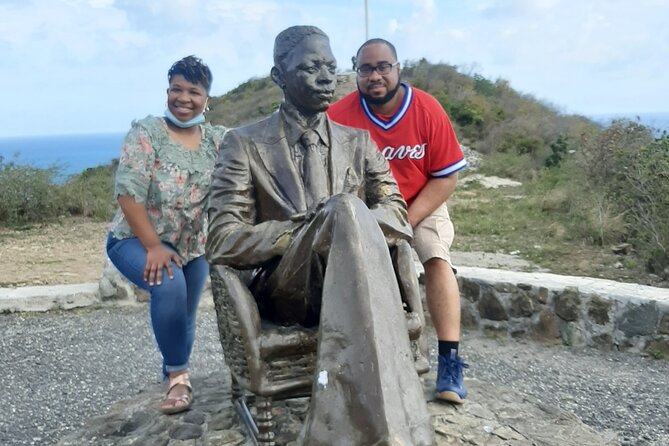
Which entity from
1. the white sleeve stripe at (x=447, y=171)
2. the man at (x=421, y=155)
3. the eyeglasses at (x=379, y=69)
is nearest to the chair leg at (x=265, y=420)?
the man at (x=421, y=155)

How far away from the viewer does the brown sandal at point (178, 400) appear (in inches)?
129

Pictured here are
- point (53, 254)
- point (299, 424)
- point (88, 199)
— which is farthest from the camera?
point (88, 199)

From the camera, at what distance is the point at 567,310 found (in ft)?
17.6

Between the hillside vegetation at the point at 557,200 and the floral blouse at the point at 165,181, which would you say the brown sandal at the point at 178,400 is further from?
the hillside vegetation at the point at 557,200

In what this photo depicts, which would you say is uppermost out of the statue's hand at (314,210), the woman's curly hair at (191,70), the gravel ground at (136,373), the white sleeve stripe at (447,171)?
the woman's curly hair at (191,70)

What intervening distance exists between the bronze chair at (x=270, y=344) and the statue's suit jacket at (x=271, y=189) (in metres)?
0.11

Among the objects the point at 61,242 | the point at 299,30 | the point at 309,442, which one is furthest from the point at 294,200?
the point at 61,242

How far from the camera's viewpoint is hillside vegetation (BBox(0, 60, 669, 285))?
780cm

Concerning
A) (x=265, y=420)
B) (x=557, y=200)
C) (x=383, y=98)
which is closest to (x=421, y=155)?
(x=383, y=98)

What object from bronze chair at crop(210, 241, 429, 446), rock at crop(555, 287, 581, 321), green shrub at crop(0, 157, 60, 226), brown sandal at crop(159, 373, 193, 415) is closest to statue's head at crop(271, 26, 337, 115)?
bronze chair at crop(210, 241, 429, 446)

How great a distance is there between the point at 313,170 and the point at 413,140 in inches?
35.8

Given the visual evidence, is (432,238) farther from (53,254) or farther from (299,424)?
(53,254)

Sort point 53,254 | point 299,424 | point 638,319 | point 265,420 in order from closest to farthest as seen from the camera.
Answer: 1. point 265,420
2. point 299,424
3. point 638,319
4. point 53,254

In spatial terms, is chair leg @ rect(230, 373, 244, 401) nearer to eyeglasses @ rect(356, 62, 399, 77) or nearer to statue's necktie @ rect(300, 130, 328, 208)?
statue's necktie @ rect(300, 130, 328, 208)
